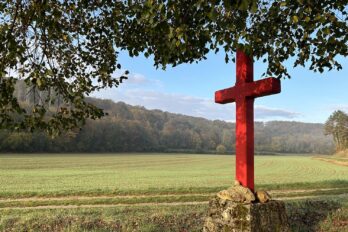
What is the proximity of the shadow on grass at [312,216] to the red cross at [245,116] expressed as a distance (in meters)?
2.08

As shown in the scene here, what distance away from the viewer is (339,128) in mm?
120438

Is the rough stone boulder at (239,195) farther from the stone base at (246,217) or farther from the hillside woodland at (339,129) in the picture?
the hillside woodland at (339,129)

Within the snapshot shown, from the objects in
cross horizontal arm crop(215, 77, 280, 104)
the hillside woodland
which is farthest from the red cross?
the hillside woodland

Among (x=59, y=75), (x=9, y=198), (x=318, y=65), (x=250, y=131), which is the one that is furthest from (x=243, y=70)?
(x=9, y=198)

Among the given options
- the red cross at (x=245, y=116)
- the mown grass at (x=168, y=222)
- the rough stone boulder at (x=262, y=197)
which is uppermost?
the red cross at (x=245, y=116)

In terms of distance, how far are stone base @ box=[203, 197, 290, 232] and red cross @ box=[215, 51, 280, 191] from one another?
0.50 meters

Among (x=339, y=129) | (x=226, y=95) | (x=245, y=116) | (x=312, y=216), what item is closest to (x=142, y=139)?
(x=339, y=129)

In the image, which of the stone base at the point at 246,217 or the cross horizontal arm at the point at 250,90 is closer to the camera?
the stone base at the point at 246,217

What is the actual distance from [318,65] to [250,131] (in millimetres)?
1885

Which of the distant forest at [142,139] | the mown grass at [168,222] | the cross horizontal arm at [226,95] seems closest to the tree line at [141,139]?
the distant forest at [142,139]

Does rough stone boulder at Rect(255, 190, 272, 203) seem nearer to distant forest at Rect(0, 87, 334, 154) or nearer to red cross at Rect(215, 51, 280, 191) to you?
red cross at Rect(215, 51, 280, 191)

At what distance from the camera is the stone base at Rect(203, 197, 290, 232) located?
19.1 ft

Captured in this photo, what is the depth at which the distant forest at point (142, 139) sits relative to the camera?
270 feet

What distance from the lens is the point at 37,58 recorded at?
6605mm
